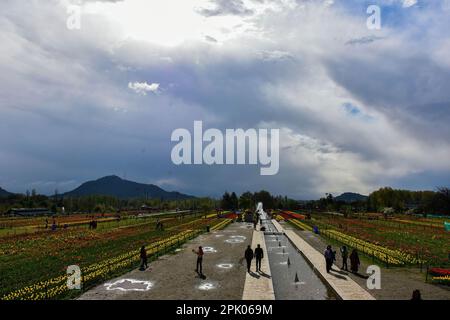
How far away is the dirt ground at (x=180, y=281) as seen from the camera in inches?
717

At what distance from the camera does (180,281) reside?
21.2m

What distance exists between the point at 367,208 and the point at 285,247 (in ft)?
482

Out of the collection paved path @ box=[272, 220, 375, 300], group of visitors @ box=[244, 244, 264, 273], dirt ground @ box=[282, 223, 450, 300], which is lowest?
dirt ground @ box=[282, 223, 450, 300]

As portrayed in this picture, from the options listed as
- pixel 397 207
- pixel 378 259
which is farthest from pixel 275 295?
pixel 397 207

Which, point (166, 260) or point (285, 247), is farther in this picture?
point (285, 247)

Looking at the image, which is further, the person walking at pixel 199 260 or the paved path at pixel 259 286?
the person walking at pixel 199 260

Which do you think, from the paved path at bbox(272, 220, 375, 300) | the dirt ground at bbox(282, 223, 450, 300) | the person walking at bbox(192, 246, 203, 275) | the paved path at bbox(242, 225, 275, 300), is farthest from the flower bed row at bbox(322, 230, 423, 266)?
the person walking at bbox(192, 246, 203, 275)

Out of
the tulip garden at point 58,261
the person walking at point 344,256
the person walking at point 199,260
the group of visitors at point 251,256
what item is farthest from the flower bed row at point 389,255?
the tulip garden at point 58,261

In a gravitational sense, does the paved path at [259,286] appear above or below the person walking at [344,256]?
below

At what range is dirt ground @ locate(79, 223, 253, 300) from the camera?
59.8 ft

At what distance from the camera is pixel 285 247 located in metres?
37.1

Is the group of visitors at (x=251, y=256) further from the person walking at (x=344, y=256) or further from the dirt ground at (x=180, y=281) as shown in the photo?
the person walking at (x=344, y=256)

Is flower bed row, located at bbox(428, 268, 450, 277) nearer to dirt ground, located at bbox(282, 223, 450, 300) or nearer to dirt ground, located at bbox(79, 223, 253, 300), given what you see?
dirt ground, located at bbox(282, 223, 450, 300)
